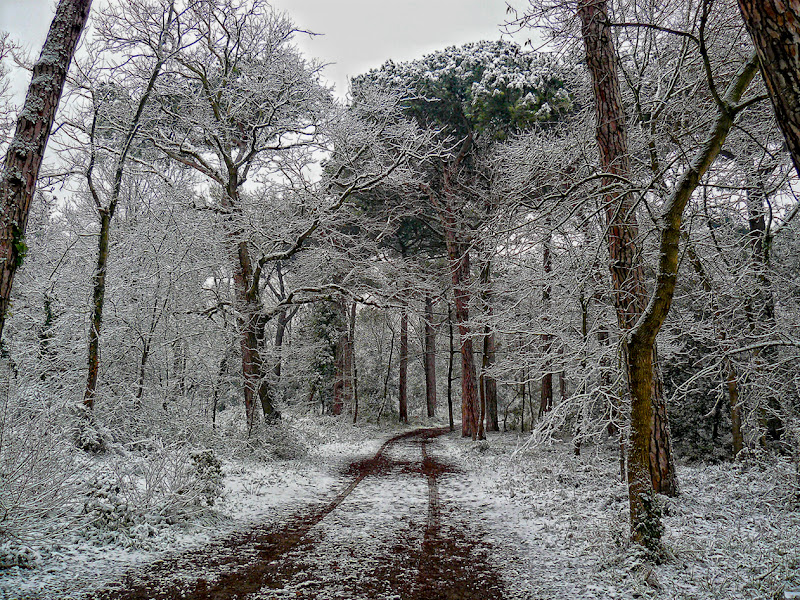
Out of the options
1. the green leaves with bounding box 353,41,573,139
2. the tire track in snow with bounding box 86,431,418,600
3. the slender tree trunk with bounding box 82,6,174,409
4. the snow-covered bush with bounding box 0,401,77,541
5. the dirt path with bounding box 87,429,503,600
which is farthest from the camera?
the green leaves with bounding box 353,41,573,139

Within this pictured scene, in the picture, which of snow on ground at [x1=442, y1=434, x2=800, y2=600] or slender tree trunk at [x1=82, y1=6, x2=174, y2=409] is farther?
slender tree trunk at [x1=82, y1=6, x2=174, y2=409]

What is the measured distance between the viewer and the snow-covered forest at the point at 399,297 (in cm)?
452

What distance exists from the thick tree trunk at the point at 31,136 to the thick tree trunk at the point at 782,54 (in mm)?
5675

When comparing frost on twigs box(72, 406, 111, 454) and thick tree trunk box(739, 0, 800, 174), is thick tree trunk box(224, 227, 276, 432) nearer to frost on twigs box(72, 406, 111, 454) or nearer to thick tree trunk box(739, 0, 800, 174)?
frost on twigs box(72, 406, 111, 454)

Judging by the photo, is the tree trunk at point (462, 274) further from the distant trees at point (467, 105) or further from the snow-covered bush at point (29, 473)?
the snow-covered bush at point (29, 473)

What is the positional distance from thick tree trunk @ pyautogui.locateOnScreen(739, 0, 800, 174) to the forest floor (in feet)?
12.0

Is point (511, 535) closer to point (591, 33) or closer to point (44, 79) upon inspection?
point (591, 33)

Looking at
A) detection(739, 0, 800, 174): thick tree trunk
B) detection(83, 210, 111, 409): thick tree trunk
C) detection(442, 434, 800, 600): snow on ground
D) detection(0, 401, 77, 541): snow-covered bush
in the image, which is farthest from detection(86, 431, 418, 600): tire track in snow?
detection(739, 0, 800, 174): thick tree trunk

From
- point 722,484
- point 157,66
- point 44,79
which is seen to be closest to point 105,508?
point 44,79

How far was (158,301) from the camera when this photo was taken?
984 cm

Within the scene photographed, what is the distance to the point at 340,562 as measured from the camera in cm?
505

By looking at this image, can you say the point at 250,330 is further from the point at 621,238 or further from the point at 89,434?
the point at 621,238

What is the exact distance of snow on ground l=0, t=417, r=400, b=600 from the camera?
4.21 m

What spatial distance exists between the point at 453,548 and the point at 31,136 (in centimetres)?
639
